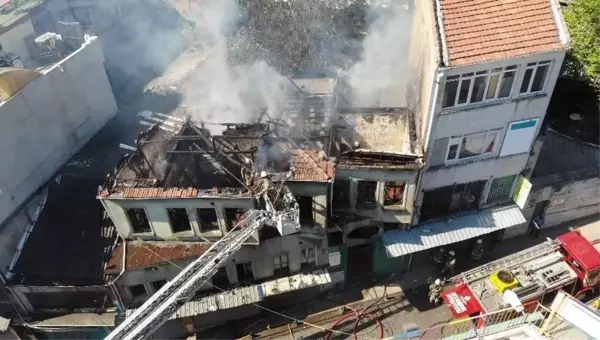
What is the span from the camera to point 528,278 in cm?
2131

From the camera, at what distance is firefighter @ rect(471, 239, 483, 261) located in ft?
79.7

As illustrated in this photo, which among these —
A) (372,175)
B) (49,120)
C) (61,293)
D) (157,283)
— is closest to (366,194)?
(372,175)

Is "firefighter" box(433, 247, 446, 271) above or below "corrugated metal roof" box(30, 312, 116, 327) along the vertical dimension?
below

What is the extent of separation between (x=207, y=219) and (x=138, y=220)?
305 centimetres

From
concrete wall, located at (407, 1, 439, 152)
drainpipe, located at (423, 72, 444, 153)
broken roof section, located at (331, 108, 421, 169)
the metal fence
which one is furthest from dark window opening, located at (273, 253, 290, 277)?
concrete wall, located at (407, 1, 439, 152)

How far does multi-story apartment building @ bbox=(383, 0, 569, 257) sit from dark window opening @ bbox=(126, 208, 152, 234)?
37.3 feet

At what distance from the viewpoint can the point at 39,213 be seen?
21750 mm

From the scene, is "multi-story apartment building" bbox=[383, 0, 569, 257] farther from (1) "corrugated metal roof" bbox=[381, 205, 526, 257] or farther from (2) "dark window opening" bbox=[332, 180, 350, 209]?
(2) "dark window opening" bbox=[332, 180, 350, 209]

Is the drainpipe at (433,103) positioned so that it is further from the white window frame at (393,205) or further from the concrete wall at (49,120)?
the concrete wall at (49,120)

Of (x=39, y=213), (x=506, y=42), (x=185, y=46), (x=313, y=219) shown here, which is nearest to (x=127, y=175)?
(x=39, y=213)

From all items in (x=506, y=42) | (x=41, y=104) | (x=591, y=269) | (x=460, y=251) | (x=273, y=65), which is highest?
(x=506, y=42)

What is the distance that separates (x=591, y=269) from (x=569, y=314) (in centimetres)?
1032

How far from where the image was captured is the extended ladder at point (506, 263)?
22.0m

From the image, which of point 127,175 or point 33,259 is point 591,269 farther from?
point 33,259
